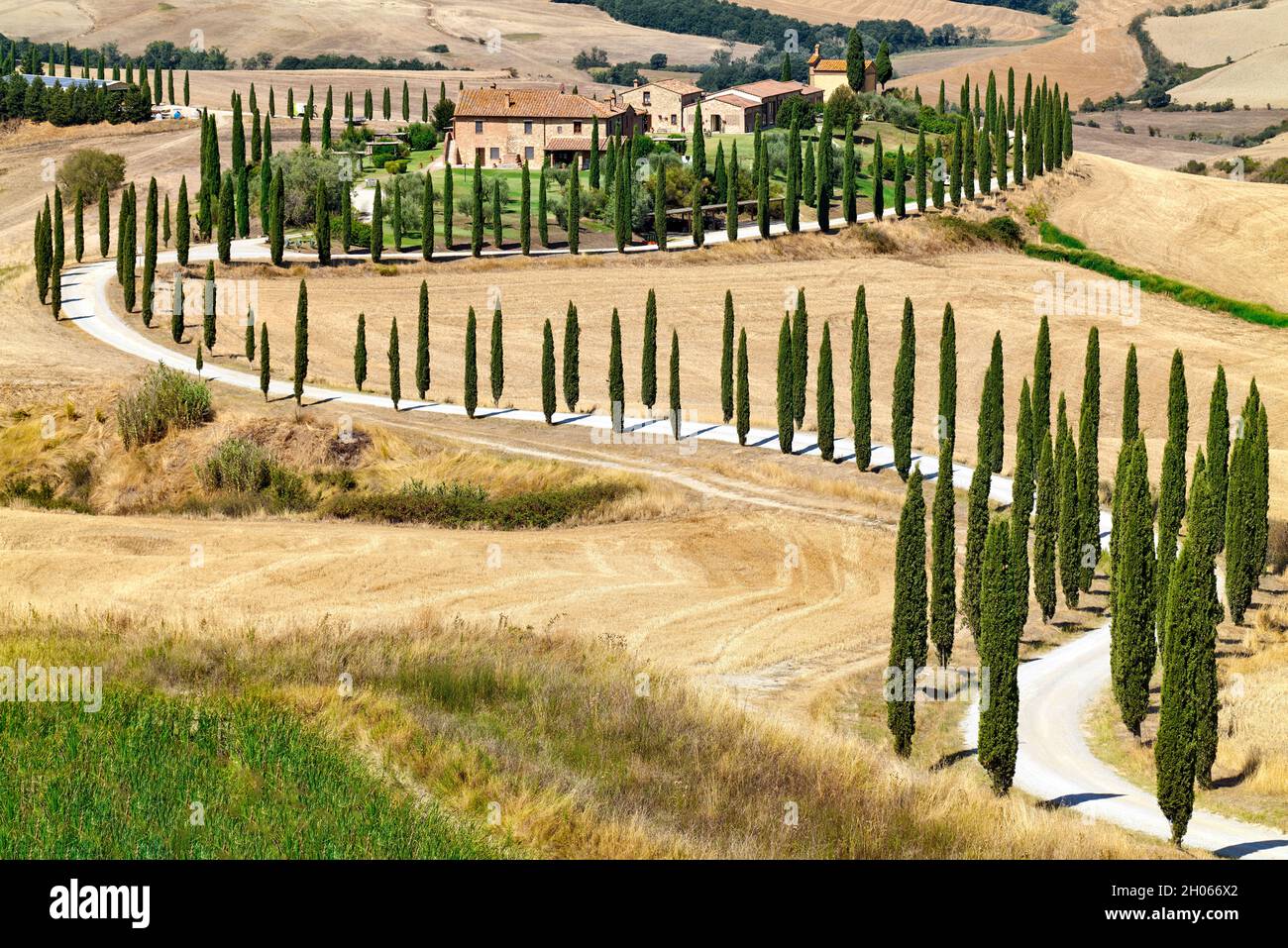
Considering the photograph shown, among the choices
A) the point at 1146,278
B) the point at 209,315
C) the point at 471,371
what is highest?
the point at 1146,278

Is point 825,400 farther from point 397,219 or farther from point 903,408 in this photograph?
point 397,219

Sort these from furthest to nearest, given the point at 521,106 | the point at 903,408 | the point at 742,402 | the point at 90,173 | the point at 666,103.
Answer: the point at 666,103 → the point at 521,106 → the point at 90,173 → the point at 742,402 → the point at 903,408

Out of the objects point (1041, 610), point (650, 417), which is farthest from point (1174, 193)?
point (1041, 610)

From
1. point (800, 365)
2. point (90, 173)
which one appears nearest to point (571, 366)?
point (800, 365)

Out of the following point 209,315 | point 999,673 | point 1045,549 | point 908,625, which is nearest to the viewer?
point 999,673

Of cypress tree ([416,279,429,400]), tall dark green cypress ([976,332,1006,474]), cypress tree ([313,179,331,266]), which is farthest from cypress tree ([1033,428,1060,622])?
cypress tree ([313,179,331,266])

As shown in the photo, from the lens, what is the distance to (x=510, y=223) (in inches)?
4456

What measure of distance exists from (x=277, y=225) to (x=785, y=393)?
136 feet

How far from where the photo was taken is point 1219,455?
54.7 metres

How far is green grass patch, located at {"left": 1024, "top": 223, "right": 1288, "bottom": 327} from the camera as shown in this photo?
10694cm

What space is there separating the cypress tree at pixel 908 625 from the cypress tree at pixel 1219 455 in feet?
51.5

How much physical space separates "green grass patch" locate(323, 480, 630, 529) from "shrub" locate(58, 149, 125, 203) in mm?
72158

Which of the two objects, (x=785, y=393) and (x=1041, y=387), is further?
(x=785, y=393)

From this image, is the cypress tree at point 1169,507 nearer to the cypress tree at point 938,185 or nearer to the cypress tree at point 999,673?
the cypress tree at point 999,673
